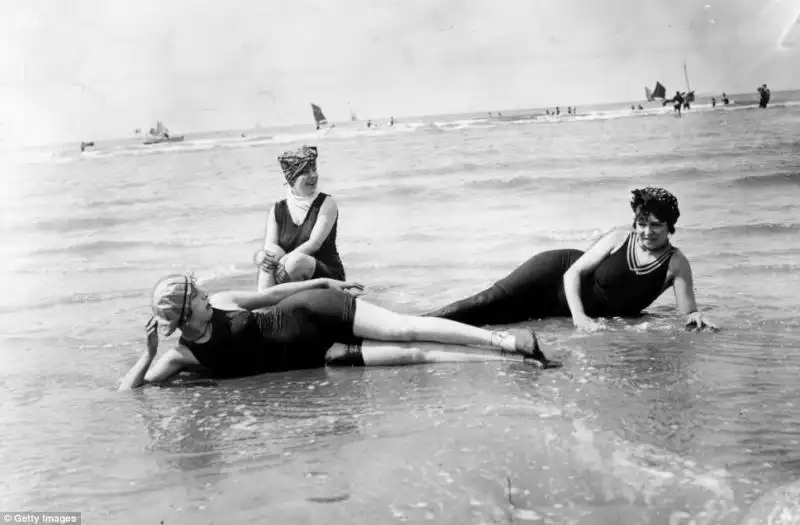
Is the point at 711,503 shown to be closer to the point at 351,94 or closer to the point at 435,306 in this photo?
the point at 435,306

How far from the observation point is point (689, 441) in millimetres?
2418

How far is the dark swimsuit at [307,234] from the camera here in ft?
14.3

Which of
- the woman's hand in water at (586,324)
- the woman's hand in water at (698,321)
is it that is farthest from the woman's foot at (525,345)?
the woman's hand in water at (698,321)

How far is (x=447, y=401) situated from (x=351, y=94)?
482 centimetres

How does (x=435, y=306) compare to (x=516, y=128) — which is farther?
(x=516, y=128)

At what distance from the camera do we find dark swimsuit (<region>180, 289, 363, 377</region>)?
3328mm

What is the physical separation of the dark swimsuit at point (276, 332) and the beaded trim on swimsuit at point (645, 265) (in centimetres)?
159

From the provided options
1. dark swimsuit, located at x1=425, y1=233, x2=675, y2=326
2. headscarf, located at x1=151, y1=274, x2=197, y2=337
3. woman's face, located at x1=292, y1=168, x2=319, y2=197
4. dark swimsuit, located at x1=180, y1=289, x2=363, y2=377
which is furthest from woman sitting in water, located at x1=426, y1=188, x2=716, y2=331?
headscarf, located at x1=151, y1=274, x2=197, y2=337

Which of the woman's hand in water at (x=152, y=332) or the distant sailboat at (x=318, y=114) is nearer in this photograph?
the woman's hand in water at (x=152, y=332)

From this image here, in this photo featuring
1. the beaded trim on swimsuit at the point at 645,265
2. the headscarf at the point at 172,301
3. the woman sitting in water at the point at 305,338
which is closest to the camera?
the headscarf at the point at 172,301

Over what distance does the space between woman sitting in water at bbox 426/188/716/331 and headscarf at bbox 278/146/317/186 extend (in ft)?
3.87

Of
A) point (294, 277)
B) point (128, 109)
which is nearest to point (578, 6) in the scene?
point (294, 277)

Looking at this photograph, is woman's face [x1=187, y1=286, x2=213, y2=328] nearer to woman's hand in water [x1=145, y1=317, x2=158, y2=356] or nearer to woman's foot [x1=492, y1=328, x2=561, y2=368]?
woman's hand in water [x1=145, y1=317, x2=158, y2=356]

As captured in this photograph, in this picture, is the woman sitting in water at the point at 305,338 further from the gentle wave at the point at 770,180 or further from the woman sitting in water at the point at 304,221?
the gentle wave at the point at 770,180
